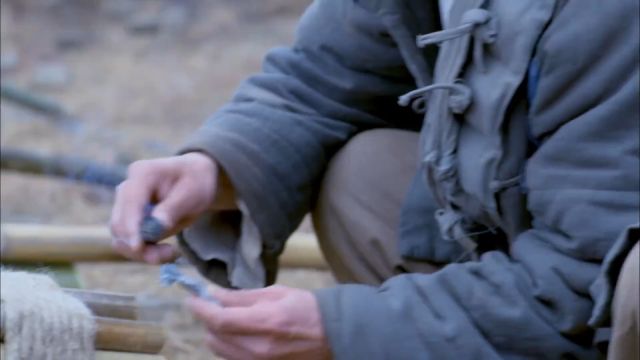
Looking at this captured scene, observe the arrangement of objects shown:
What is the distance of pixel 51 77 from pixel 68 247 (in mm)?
2405

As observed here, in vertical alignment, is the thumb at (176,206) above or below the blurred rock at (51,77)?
above

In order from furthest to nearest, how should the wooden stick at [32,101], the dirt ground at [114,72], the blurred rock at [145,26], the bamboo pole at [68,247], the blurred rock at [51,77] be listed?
the blurred rock at [145,26], the blurred rock at [51,77], the wooden stick at [32,101], the dirt ground at [114,72], the bamboo pole at [68,247]

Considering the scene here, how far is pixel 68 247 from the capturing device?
2438mm

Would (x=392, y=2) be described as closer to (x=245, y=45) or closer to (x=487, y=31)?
(x=487, y=31)

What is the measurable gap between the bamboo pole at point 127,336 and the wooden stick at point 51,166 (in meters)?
1.27

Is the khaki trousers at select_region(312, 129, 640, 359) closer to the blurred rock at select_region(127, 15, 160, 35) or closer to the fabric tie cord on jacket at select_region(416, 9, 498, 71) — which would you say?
the fabric tie cord on jacket at select_region(416, 9, 498, 71)

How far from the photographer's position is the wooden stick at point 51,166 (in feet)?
10.1

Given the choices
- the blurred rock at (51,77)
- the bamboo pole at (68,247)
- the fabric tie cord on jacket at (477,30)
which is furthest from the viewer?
the blurred rock at (51,77)

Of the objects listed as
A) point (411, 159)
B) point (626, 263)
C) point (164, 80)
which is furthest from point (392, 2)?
point (164, 80)

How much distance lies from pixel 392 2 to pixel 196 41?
3.24 m

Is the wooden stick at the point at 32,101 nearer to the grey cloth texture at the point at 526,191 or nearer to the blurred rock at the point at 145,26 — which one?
the blurred rock at the point at 145,26

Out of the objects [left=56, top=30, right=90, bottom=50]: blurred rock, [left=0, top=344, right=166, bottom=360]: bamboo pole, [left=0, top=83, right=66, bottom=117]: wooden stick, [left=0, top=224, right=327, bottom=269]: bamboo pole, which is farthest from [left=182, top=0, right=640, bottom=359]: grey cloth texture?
[left=56, top=30, right=90, bottom=50]: blurred rock

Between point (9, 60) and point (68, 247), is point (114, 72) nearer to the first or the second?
point (9, 60)

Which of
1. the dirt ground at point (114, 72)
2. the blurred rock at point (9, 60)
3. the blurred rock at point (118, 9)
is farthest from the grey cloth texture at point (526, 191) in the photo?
the blurred rock at point (118, 9)
